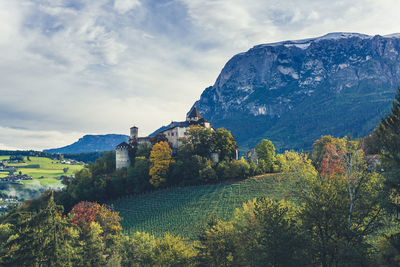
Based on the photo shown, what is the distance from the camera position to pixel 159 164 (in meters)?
85.7

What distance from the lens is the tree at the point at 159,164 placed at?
8462cm

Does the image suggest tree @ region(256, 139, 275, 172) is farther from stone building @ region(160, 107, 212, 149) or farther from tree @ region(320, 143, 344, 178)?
tree @ region(320, 143, 344, 178)

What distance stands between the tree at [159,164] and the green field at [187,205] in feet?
12.3

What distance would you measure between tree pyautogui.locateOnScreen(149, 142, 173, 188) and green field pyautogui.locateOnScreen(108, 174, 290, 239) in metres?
3.73

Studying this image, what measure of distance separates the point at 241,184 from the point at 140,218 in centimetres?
2644

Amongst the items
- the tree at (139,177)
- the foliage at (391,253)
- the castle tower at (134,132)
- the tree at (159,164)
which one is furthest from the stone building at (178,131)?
the foliage at (391,253)

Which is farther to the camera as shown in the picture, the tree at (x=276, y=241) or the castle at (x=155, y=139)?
the castle at (x=155, y=139)

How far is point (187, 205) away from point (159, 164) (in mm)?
19492

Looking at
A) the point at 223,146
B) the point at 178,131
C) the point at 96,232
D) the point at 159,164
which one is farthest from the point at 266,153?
the point at 96,232

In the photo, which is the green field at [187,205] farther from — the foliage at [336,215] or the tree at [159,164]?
the foliage at [336,215]

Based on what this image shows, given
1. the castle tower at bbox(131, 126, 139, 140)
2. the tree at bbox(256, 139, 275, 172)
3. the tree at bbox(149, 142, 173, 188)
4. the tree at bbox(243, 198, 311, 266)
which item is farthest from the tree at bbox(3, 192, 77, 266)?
the castle tower at bbox(131, 126, 139, 140)

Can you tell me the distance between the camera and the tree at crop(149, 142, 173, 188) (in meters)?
84.6

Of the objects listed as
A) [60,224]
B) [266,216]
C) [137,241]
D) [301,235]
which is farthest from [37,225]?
[301,235]

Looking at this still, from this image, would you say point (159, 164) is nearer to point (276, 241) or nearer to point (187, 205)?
point (187, 205)
